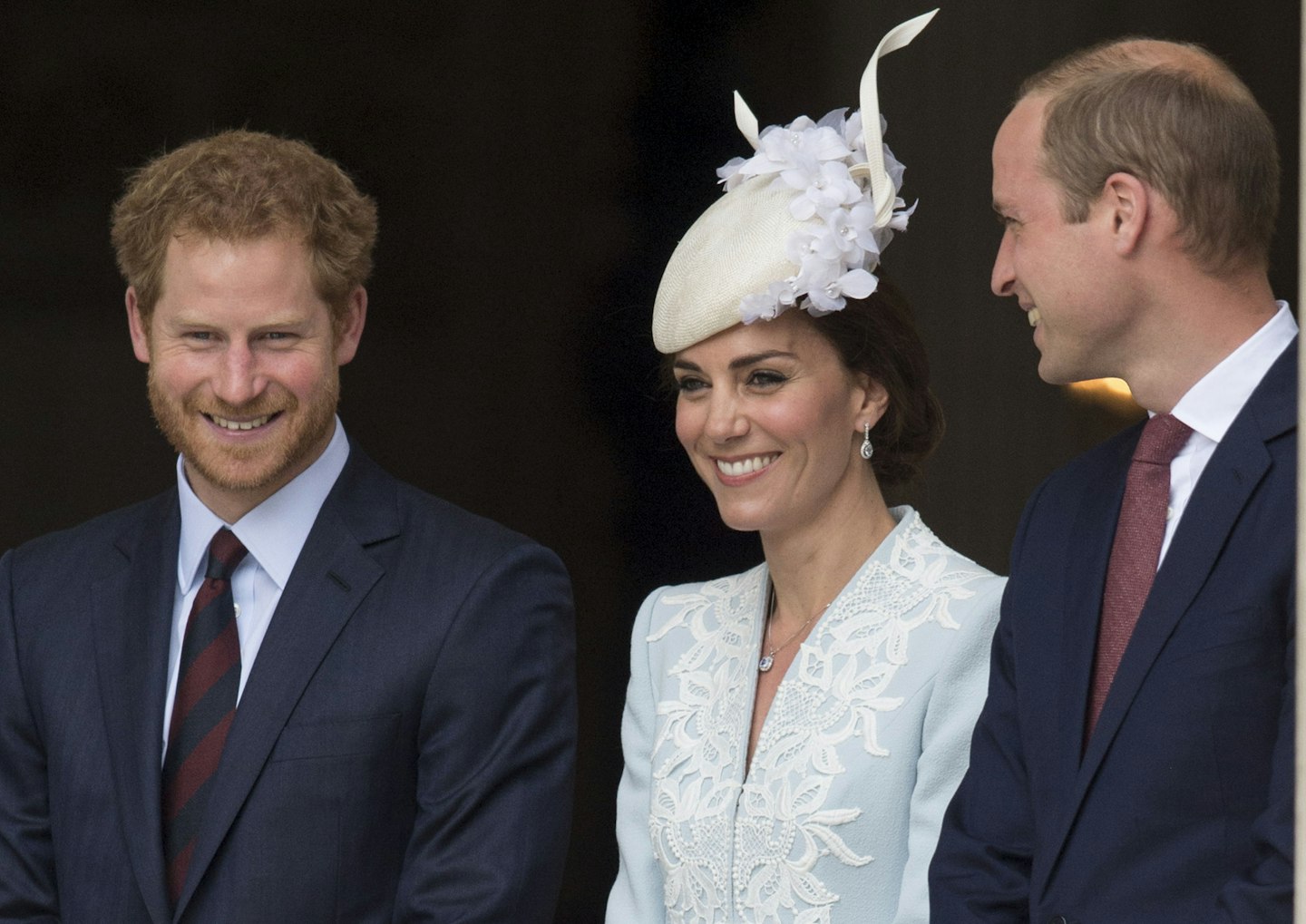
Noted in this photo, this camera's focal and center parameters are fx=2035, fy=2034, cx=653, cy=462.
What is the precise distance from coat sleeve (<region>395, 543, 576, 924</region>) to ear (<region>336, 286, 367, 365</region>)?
1.48ft

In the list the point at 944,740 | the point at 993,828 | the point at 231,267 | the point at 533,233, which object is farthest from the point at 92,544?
the point at 533,233

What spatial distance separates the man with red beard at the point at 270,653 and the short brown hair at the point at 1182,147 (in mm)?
1101

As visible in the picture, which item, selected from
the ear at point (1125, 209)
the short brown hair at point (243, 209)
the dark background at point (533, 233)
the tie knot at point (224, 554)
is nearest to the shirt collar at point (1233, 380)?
the ear at point (1125, 209)

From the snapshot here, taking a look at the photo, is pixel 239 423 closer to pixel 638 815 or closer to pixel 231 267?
pixel 231 267

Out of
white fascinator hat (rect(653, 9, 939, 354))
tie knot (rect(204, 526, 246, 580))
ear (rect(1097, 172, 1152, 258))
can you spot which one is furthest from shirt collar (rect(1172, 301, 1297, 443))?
tie knot (rect(204, 526, 246, 580))

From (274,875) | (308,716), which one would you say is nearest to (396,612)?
(308,716)

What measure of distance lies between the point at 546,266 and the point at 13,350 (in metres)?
1.34

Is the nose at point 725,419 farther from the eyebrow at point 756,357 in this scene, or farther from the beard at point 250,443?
the beard at point 250,443

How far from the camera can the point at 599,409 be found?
5.21 metres

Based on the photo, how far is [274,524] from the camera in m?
3.21

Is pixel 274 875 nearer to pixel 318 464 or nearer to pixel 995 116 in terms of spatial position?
pixel 318 464

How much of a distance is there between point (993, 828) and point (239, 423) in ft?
4.35

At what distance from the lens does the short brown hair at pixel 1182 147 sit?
8.07ft

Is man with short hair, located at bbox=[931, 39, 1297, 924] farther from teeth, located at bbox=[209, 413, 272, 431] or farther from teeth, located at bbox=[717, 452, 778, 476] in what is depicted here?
teeth, located at bbox=[209, 413, 272, 431]
